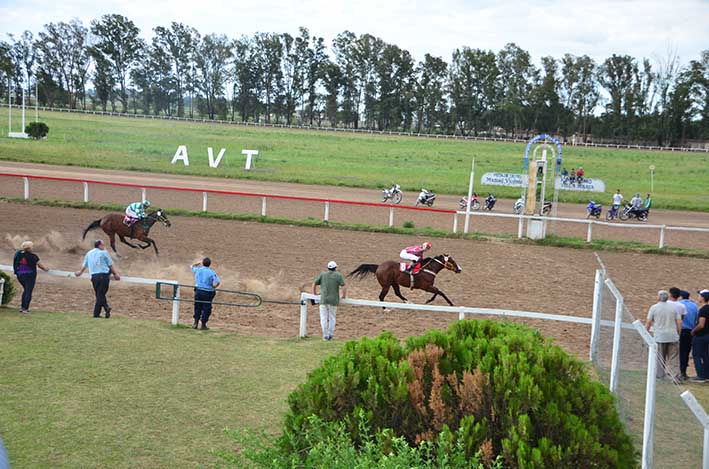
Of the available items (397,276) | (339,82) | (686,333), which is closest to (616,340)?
(686,333)

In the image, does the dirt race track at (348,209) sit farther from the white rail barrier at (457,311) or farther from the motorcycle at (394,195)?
the white rail barrier at (457,311)

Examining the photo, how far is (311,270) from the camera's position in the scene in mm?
16922

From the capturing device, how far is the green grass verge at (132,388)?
633cm

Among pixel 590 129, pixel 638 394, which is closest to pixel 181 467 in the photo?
pixel 638 394

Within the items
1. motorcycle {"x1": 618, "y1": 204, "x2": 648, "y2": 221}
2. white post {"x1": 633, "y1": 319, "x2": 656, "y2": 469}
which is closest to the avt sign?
motorcycle {"x1": 618, "y1": 204, "x2": 648, "y2": 221}

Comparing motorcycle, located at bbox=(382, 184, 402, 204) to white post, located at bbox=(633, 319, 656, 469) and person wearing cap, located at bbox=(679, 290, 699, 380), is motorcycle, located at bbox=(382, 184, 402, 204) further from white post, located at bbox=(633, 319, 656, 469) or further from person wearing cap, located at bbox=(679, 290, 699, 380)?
white post, located at bbox=(633, 319, 656, 469)

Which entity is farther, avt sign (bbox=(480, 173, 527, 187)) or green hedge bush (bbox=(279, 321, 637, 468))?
avt sign (bbox=(480, 173, 527, 187))

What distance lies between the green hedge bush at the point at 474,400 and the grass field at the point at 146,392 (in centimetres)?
56

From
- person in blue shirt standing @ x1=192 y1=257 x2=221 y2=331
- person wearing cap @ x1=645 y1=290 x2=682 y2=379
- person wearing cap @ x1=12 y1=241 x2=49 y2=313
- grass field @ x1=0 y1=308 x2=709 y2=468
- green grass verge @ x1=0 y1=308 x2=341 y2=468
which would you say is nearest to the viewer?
grass field @ x1=0 y1=308 x2=709 y2=468

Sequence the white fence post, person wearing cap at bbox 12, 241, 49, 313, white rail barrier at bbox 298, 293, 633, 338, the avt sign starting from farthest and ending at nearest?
the avt sign < person wearing cap at bbox 12, 241, 49, 313 < white rail barrier at bbox 298, 293, 633, 338 < the white fence post

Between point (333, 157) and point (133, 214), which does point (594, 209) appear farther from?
point (333, 157)

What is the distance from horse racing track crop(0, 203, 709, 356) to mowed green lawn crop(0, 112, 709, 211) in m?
17.4

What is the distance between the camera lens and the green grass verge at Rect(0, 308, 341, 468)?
6332 mm

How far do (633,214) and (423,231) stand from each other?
11.5 metres
